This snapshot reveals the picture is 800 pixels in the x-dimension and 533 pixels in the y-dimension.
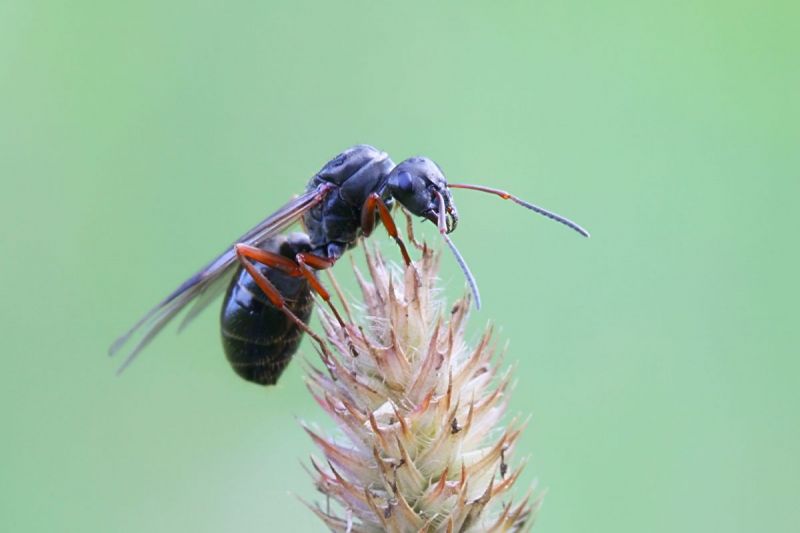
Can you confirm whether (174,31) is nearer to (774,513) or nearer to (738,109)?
(738,109)

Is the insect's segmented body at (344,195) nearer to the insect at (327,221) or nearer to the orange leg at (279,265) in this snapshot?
the insect at (327,221)

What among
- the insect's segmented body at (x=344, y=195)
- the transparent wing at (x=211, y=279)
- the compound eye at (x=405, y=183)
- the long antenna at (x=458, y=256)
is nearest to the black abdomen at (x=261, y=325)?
the transparent wing at (x=211, y=279)

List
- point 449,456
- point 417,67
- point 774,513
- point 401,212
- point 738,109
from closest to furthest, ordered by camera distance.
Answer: point 449,456, point 401,212, point 774,513, point 738,109, point 417,67

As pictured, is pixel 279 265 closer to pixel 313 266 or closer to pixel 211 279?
pixel 313 266

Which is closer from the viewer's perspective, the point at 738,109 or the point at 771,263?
the point at 771,263

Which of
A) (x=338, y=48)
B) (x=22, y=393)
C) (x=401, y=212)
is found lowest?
(x=22, y=393)

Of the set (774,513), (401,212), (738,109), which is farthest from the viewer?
(738,109)

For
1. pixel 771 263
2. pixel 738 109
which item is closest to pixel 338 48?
pixel 738 109

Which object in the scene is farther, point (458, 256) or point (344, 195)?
point (344, 195)

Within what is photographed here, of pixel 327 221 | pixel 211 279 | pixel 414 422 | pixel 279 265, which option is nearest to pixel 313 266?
pixel 279 265
